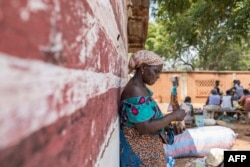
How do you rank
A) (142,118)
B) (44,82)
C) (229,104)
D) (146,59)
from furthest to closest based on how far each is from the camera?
(229,104), (146,59), (142,118), (44,82)

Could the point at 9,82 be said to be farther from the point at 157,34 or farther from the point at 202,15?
the point at 157,34

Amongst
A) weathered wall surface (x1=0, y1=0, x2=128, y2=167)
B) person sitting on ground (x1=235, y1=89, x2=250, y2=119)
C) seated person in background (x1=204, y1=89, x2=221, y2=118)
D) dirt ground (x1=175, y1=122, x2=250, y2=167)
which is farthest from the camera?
seated person in background (x1=204, y1=89, x2=221, y2=118)

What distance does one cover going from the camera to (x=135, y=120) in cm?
154

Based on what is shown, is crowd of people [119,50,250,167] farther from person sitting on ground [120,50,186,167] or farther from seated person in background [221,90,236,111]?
seated person in background [221,90,236,111]

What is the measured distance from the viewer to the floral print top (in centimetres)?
154

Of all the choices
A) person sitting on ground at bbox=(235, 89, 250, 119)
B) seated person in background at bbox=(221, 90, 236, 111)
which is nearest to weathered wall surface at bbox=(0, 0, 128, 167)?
person sitting on ground at bbox=(235, 89, 250, 119)

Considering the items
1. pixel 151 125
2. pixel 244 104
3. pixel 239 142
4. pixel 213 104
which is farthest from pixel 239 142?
pixel 151 125

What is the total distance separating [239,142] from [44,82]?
7581 millimetres

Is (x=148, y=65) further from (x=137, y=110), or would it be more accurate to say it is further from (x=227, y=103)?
(x=227, y=103)

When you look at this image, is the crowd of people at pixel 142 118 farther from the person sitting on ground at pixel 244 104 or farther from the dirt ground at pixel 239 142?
the person sitting on ground at pixel 244 104

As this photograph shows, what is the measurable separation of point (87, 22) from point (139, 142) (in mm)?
1273

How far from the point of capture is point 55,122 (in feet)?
1.20

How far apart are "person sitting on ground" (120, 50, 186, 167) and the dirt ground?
2811mm

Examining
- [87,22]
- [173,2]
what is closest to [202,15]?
[173,2]
